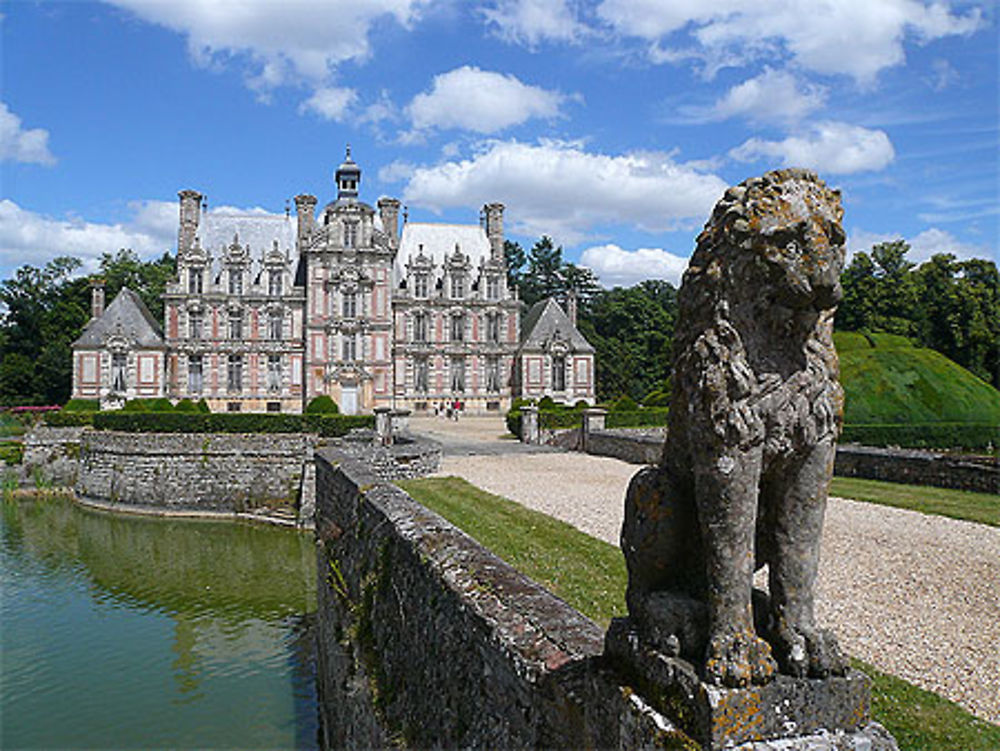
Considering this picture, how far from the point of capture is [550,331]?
4375 centimetres

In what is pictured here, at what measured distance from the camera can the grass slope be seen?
2553 centimetres

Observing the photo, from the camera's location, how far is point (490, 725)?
4012 millimetres

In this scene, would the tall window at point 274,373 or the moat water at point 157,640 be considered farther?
the tall window at point 274,373

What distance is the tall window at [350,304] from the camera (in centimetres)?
4147

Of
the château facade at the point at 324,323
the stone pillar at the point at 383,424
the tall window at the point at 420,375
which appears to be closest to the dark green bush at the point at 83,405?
the château facade at the point at 324,323

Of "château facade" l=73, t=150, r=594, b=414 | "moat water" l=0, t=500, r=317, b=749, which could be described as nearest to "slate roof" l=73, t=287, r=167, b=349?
"château facade" l=73, t=150, r=594, b=414

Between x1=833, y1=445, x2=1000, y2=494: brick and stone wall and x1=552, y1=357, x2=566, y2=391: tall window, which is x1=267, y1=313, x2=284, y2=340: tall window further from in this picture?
x1=833, y1=445, x2=1000, y2=494: brick and stone wall

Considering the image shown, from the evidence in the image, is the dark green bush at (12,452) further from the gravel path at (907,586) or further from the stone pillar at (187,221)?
the gravel path at (907,586)

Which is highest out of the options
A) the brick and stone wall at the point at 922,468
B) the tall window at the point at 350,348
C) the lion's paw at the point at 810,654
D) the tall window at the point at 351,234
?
the tall window at the point at 351,234

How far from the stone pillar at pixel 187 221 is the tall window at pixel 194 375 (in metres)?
5.80

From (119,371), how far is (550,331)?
2265cm

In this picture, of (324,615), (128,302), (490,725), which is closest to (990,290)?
(324,615)

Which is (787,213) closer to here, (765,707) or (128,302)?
(765,707)

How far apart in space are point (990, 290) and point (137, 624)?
123ft
